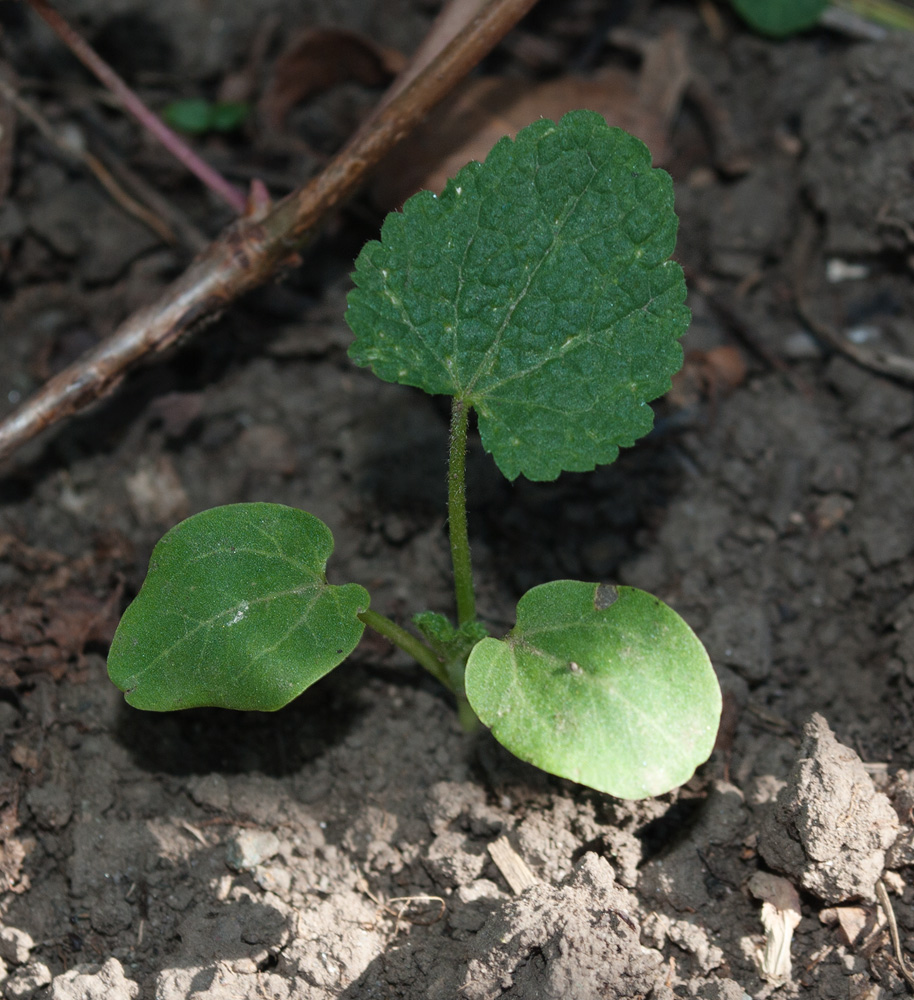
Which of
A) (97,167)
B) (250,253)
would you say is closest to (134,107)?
(97,167)

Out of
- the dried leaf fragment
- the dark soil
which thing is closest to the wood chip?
the dark soil

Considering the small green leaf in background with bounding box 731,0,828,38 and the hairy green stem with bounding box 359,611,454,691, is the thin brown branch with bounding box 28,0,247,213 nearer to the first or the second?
the hairy green stem with bounding box 359,611,454,691

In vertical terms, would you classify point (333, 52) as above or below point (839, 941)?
above

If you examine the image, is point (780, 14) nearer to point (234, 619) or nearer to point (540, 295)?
point (540, 295)

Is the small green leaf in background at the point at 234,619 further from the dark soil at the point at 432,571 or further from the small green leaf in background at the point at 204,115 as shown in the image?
the small green leaf in background at the point at 204,115

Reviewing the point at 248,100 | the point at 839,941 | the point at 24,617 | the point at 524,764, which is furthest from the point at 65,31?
the point at 839,941

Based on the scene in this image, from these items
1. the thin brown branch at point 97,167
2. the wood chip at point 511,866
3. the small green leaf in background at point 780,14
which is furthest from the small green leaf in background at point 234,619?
the small green leaf in background at point 780,14

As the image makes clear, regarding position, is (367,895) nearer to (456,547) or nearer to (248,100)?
(456,547)
